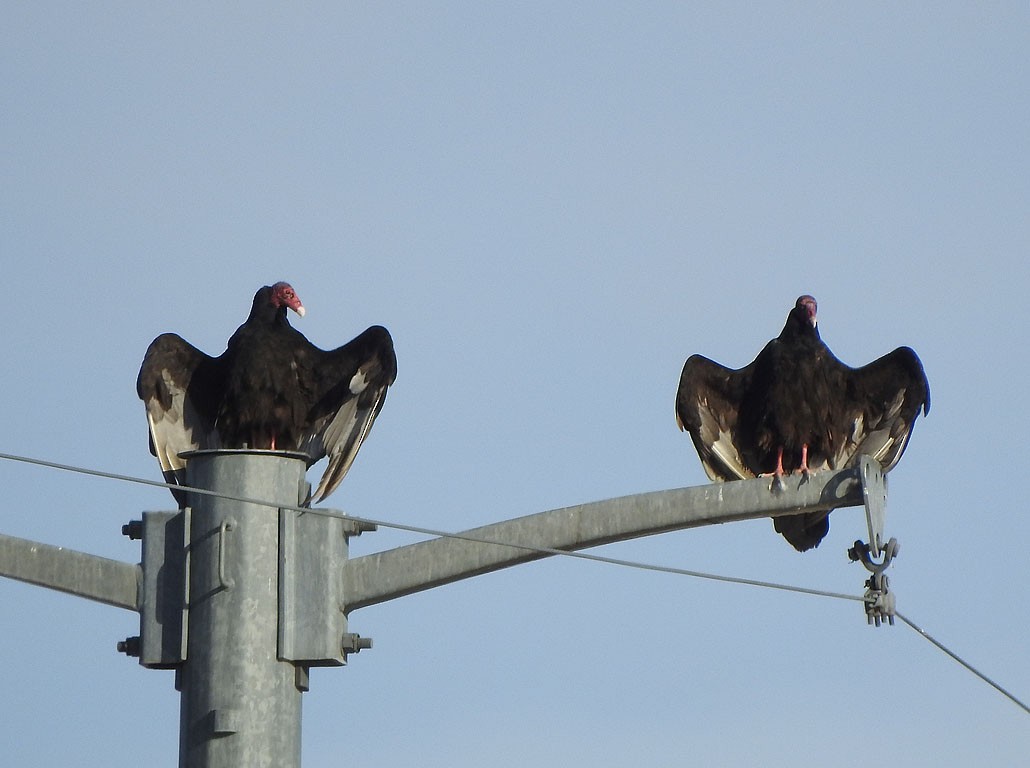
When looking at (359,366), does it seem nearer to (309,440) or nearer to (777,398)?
(309,440)

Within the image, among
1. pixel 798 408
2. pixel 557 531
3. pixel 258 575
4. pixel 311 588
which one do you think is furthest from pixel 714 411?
pixel 258 575

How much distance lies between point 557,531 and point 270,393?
4725 mm

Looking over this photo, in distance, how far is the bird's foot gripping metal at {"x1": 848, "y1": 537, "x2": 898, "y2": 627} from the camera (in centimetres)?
396

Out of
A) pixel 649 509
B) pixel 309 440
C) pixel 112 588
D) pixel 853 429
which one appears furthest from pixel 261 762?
pixel 853 429

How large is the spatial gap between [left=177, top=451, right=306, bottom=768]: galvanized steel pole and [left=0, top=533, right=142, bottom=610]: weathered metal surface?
0.17 meters

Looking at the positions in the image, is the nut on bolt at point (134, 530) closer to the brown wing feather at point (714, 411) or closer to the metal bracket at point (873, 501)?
the metal bracket at point (873, 501)

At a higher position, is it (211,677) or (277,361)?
(277,361)

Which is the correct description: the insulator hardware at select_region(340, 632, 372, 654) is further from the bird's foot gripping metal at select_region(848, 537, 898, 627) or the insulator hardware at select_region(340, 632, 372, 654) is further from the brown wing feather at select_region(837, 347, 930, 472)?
the brown wing feather at select_region(837, 347, 930, 472)

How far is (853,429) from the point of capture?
8461mm

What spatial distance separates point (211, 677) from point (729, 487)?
1.27 metres

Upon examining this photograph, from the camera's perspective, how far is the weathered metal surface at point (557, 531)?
146 inches

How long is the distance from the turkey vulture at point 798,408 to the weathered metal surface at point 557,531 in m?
3.99

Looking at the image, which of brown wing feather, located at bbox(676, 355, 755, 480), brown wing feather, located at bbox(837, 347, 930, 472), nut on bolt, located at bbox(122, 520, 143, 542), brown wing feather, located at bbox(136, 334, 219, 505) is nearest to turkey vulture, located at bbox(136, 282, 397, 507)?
brown wing feather, located at bbox(136, 334, 219, 505)

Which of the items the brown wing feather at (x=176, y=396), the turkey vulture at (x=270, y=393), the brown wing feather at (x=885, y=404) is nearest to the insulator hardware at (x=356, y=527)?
the brown wing feather at (x=176, y=396)
